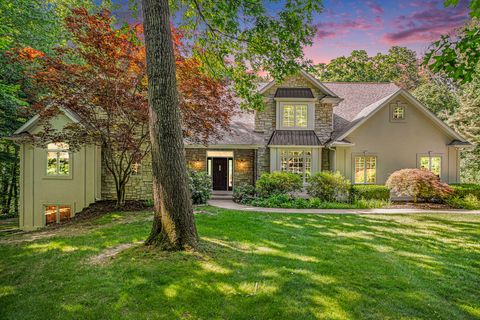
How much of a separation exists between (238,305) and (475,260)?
18.0ft

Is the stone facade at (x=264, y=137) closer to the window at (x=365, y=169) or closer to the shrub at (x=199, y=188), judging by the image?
the window at (x=365, y=169)

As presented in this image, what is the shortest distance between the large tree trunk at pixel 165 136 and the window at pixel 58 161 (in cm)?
999

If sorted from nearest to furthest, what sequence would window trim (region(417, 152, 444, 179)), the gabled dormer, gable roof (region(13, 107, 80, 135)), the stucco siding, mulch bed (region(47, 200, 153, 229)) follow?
1. mulch bed (region(47, 200, 153, 229))
2. gable roof (region(13, 107, 80, 135))
3. the stucco siding
4. window trim (region(417, 152, 444, 179))
5. the gabled dormer

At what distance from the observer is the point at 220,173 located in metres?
16.5

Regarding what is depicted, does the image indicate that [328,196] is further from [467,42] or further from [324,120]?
[467,42]

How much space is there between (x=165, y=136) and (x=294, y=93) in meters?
12.1

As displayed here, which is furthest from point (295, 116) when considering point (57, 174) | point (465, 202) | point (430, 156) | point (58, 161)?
point (57, 174)

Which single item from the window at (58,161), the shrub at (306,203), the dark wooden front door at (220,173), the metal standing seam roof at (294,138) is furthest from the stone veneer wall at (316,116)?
the window at (58,161)

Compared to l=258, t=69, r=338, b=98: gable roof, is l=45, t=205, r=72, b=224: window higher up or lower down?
lower down

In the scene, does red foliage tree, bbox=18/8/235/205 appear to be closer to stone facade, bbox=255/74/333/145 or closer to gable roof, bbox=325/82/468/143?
stone facade, bbox=255/74/333/145

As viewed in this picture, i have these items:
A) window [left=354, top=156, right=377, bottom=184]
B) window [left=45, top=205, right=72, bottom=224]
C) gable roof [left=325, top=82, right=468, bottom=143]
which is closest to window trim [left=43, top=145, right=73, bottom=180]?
window [left=45, top=205, right=72, bottom=224]

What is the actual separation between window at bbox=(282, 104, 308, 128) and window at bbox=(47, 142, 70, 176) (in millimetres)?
11249

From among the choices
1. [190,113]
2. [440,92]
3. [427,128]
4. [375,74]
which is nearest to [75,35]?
[190,113]

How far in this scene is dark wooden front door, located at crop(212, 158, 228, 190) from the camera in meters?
16.4
